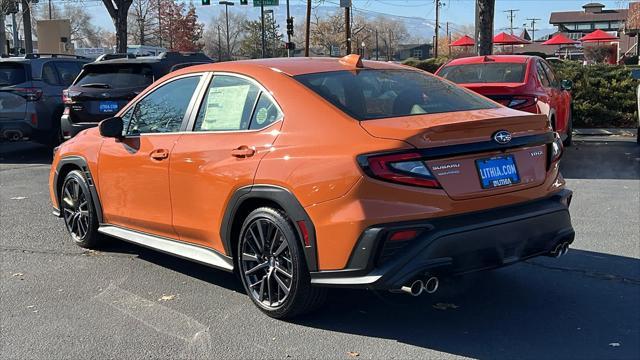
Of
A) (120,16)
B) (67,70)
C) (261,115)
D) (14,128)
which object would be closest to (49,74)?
(67,70)

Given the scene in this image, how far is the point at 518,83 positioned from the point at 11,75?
8.48 metres

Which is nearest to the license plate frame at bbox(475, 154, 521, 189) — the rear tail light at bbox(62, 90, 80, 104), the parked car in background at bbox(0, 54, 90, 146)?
the rear tail light at bbox(62, 90, 80, 104)

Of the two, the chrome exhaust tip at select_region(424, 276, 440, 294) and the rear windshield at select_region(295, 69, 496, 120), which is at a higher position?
the rear windshield at select_region(295, 69, 496, 120)

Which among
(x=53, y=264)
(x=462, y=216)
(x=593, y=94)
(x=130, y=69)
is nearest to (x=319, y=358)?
(x=462, y=216)

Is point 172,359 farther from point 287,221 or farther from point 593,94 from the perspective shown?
point 593,94

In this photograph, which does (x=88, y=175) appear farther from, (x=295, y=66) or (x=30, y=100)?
(x=30, y=100)

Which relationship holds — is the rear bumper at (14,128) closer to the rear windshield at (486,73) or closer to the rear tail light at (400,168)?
the rear windshield at (486,73)

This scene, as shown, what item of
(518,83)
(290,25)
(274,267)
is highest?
(290,25)

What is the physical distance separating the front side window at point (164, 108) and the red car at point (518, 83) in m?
4.76

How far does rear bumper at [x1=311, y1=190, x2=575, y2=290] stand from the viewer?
357cm

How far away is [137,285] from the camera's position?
505 cm

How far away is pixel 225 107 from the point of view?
461cm

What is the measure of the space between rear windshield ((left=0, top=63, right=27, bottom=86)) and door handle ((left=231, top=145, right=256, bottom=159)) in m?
8.88

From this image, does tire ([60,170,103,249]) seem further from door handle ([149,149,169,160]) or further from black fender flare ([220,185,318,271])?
black fender flare ([220,185,318,271])
